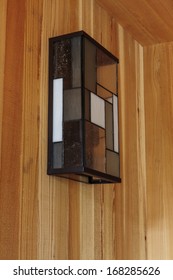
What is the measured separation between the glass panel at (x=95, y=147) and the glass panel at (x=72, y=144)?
28mm

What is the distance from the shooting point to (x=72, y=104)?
5.48 ft

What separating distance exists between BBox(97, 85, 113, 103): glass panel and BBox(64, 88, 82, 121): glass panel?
0.13 metres

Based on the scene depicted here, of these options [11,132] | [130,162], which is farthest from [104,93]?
[130,162]

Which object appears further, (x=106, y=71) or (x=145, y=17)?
(x=145, y=17)

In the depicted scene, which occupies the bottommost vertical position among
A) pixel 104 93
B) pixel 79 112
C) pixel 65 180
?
pixel 65 180

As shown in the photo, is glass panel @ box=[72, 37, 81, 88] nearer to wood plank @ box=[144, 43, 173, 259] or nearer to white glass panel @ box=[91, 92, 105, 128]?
white glass panel @ box=[91, 92, 105, 128]

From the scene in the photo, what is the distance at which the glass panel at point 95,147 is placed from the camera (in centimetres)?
165

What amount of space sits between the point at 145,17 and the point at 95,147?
0.87 meters

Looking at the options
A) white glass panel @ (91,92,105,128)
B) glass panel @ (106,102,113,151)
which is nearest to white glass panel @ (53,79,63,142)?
white glass panel @ (91,92,105,128)

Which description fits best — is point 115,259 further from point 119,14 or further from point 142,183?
point 119,14

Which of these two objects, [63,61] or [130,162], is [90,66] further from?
[130,162]

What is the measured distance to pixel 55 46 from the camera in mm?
1737

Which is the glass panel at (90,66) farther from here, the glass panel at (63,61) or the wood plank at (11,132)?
the wood plank at (11,132)

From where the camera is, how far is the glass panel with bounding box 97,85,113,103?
1788mm
